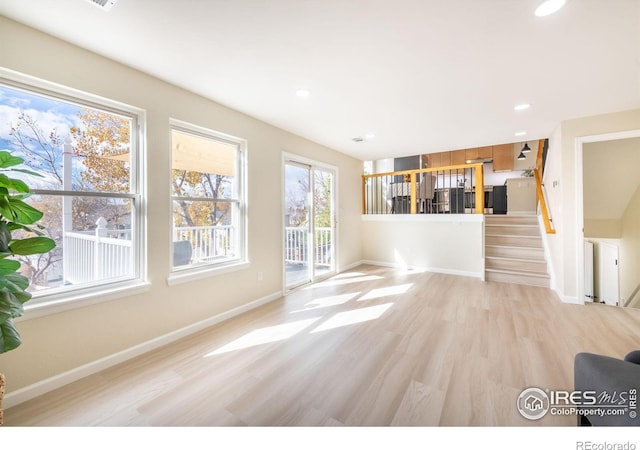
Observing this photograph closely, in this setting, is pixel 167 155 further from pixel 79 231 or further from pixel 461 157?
pixel 461 157

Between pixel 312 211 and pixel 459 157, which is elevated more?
pixel 459 157

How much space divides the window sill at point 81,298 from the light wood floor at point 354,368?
22.4 inches

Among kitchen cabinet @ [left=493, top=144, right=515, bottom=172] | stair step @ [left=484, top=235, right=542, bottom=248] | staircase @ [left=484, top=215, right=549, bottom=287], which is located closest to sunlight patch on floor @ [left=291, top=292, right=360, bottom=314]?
staircase @ [left=484, top=215, right=549, bottom=287]

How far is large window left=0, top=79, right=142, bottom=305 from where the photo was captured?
72.8 inches

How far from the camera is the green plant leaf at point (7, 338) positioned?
1227 millimetres

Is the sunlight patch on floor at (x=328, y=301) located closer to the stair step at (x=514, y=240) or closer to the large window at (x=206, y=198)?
the large window at (x=206, y=198)

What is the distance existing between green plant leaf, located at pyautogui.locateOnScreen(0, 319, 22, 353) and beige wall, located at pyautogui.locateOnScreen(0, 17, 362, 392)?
687 millimetres

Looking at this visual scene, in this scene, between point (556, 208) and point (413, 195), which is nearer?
point (556, 208)

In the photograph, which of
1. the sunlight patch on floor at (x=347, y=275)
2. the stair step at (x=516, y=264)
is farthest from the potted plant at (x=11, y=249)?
the stair step at (x=516, y=264)

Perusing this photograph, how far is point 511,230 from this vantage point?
5270 millimetres

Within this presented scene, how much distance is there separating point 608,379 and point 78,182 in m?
3.47

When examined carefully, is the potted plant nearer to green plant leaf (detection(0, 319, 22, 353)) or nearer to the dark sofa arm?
green plant leaf (detection(0, 319, 22, 353))

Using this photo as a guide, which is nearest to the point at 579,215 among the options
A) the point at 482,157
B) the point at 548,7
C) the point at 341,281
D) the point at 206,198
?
the point at 548,7

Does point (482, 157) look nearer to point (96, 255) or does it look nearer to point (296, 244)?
point (296, 244)
